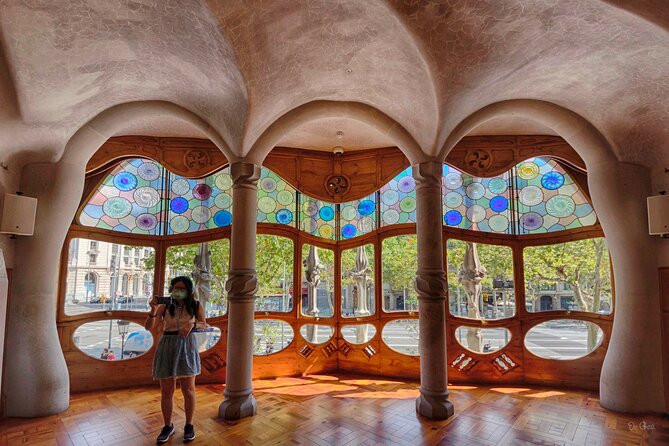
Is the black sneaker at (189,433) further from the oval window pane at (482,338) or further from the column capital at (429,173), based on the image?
the oval window pane at (482,338)

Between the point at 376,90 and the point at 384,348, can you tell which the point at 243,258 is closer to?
the point at 376,90

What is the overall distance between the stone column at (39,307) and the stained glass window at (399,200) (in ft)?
11.4

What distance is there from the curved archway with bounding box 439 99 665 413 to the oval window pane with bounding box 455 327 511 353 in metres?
1.07

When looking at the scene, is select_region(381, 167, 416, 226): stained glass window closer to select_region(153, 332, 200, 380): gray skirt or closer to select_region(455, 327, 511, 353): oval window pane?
select_region(455, 327, 511, 353): oval window pane

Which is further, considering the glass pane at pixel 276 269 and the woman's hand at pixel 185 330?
the glass pane at pixel 276 269

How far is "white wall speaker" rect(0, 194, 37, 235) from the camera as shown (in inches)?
123

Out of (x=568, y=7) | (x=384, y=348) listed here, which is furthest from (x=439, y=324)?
(x=568, y=7)

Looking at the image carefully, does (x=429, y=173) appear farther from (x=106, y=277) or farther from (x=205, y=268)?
(x=106, y=277)

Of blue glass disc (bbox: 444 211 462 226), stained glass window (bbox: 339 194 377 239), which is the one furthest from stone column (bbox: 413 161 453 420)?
stained glass window (bbox: 339 194 377 239)

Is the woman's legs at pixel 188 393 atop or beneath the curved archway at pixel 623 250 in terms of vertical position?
beneath

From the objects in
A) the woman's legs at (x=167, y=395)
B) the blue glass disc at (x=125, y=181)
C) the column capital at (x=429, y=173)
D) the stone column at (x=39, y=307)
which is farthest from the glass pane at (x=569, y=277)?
the stone column at (x=39, y=307)

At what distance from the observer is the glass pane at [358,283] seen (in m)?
4.93

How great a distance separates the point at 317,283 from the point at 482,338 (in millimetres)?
2182

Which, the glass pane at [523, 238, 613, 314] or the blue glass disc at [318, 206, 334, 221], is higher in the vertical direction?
the blue glass disc at [318, 206, 334, 221]
